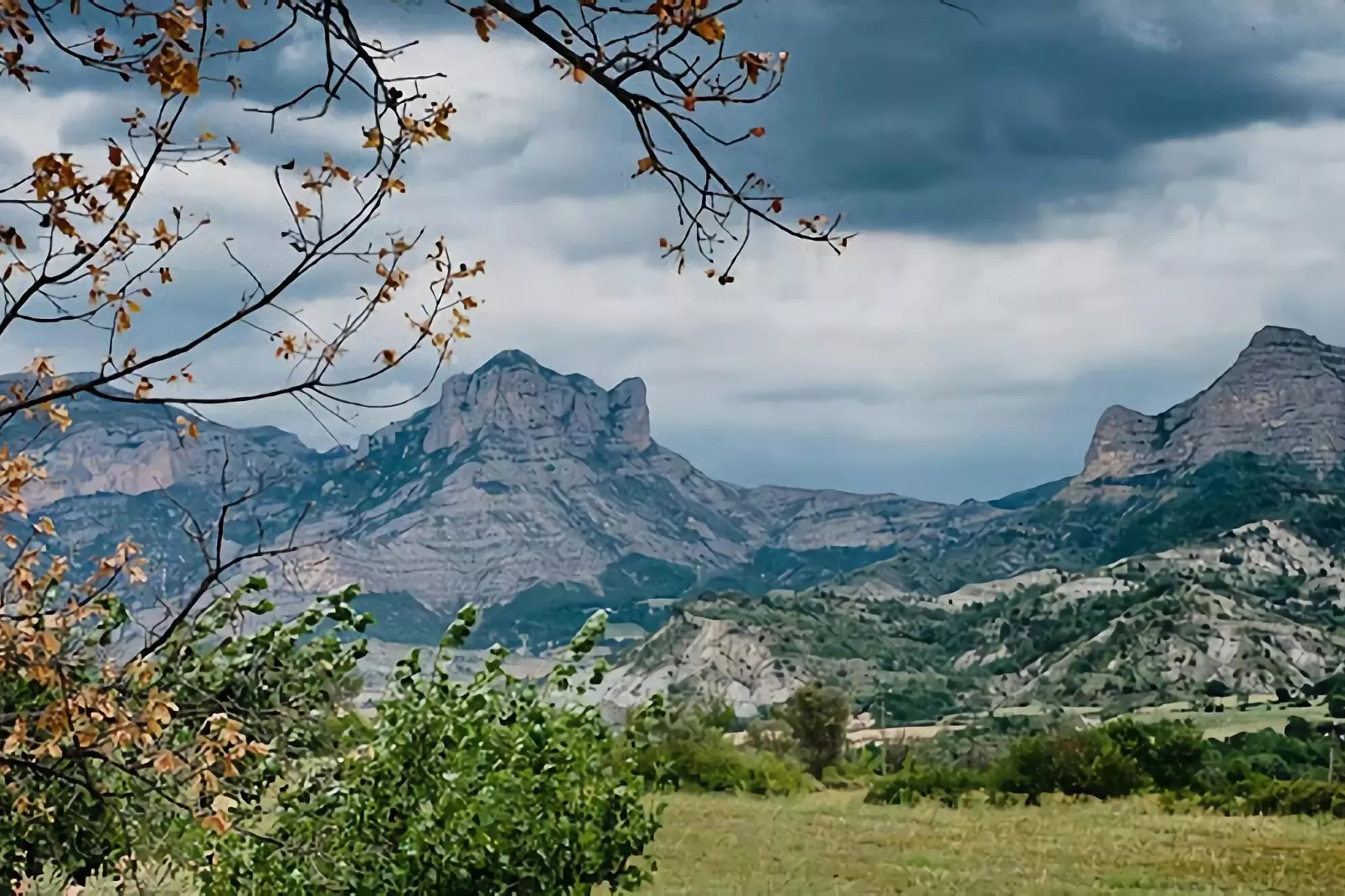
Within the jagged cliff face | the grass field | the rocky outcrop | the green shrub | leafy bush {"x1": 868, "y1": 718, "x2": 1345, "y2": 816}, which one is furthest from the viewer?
the jagged cliff face

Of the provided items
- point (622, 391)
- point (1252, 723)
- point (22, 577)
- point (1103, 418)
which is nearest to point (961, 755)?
point (1252, 723)

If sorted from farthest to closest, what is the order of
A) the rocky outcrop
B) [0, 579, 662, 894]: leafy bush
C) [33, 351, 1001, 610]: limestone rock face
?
[33, 351, 1001, 610]: limestone rock face → the rocky outcrop → [0, 579, 662, 894]: leafy bush

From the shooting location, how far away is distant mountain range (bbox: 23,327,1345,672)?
69.3 metres

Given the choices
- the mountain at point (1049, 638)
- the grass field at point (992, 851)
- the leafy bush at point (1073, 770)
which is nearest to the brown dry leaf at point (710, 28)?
the grass field at point (992, 851)

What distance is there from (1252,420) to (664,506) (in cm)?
5072

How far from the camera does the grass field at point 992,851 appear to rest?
865 centimetres

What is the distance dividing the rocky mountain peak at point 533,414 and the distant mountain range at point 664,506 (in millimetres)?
203

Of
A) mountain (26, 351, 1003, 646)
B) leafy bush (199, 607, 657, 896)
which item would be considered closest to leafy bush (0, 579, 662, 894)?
leafy bush (199, 607, 657, 896)

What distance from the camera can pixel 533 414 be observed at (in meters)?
136

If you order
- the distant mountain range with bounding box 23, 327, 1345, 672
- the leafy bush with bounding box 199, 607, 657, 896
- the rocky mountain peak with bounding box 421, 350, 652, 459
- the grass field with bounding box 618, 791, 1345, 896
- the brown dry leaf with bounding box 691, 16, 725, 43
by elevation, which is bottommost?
the grass field with bounding box 618, 791, 1345, 896

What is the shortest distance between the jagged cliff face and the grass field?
80465 millimetres

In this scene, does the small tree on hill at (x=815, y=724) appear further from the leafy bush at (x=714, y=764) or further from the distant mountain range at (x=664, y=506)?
the distant mountain range at (x=664, y=506)

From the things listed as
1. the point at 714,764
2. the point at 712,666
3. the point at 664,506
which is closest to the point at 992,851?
the point at 714,764

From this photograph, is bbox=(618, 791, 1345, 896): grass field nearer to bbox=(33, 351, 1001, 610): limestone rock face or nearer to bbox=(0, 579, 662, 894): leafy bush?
bbox=(0, 579, 662, 894): leafy bush
